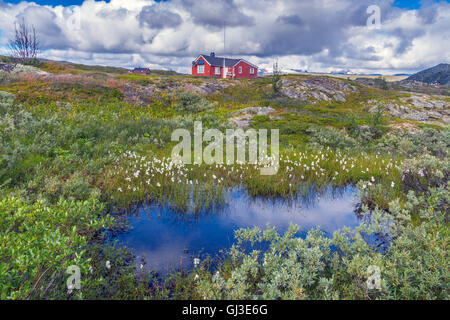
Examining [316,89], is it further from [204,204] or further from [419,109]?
[204,204]

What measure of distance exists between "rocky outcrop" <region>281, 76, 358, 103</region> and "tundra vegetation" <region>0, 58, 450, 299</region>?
2507cm

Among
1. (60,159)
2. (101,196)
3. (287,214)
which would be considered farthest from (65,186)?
(287,214)

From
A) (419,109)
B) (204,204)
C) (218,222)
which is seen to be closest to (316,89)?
(419,109)

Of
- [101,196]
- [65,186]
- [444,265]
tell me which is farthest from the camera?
[101,196]

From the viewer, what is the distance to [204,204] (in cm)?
701

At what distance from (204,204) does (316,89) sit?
143 ft

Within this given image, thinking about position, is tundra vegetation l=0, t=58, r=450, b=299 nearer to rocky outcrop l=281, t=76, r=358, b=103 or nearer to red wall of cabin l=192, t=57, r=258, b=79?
rocky outcrop l=281, t=76, r=358, b=103

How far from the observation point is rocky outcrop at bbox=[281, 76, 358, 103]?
41.4m

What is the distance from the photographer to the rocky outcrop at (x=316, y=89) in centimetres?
4144

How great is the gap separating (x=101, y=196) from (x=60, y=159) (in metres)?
2.43

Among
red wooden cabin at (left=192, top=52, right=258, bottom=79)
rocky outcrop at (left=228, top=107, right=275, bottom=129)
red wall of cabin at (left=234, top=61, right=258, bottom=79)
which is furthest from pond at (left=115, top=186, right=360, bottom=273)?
red wall of cabin at (left=234, top=61, right=258, bottom=79)

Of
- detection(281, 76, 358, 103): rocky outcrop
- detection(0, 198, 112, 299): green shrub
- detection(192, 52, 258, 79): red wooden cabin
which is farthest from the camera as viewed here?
detection(192, 52, 258, 79): red wooden cabin
